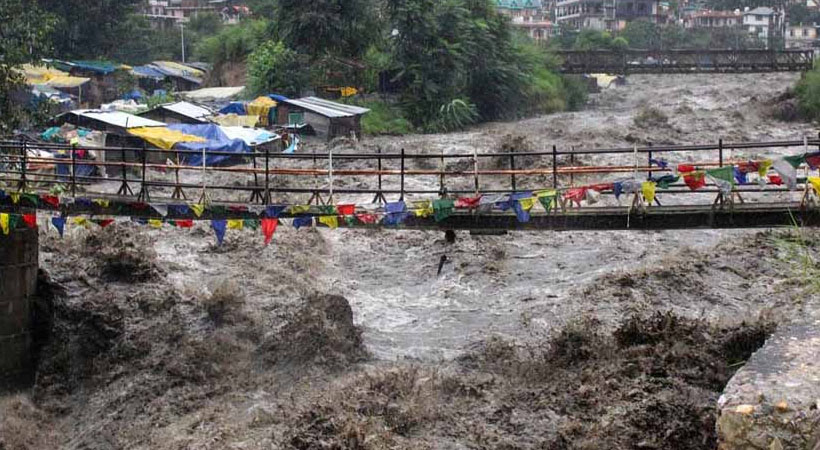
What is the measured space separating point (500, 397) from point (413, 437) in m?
1.85

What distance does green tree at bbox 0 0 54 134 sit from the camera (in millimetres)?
18734

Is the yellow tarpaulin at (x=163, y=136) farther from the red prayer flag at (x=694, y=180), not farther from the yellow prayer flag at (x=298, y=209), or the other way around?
the red prayer flag at (x=694, y=180)

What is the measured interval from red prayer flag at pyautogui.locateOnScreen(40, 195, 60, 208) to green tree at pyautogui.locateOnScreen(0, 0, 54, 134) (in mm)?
3941

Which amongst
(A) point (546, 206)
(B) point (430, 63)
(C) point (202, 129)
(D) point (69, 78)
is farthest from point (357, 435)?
(D) point (69, 78)

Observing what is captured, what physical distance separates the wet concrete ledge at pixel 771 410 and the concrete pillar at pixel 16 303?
12.2m

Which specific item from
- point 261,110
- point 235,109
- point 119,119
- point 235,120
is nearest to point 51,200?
point 119,119

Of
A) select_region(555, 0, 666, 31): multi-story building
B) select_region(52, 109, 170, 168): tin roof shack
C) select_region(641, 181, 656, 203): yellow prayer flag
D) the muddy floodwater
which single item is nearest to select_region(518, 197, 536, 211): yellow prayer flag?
select_region(641, 181, 656, 203): yellow prayer flag

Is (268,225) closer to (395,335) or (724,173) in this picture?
(395,335)

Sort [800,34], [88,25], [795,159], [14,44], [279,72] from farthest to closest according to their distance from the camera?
[800,34] → [88,25] → [279,72] → [14,44] → [795,159]

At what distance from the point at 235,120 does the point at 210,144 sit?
669 centimetres

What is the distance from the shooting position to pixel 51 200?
1606 centimetres

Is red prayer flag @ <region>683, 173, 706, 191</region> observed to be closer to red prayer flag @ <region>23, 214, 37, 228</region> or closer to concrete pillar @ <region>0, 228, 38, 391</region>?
red prayer flag @ <region>23, 214, 37, 228</region>

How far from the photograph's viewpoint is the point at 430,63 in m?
46.4

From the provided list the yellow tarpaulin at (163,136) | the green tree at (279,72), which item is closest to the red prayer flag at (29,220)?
the yellow tarpaulin at (163,136)
